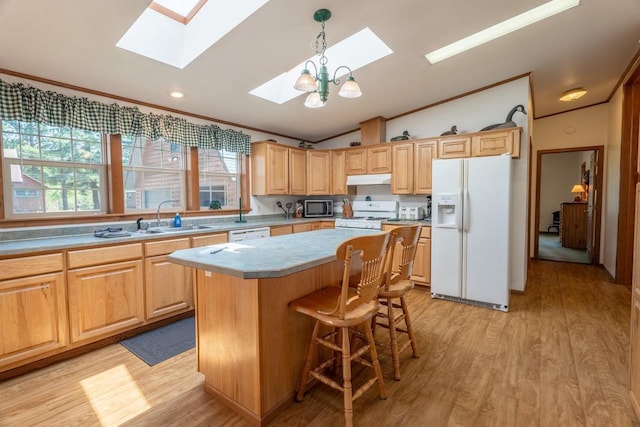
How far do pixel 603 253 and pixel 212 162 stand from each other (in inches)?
254

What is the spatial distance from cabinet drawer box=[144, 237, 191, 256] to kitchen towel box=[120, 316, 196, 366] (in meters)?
0.74

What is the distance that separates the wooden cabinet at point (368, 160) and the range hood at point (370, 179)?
0.20 ft

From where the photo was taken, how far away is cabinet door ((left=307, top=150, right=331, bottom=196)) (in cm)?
517

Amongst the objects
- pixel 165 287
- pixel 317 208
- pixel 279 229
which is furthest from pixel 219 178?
pixel 165 287

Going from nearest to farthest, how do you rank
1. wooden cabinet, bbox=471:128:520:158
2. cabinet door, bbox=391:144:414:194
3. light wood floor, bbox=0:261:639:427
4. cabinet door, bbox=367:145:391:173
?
light wood floor, bbox=0:261:639:427 → wooden cabinet, bbox=471:128:520:158 → cabinet door, bbox=391:144:414:194 → cabinet door, bbox=367:145:391:173

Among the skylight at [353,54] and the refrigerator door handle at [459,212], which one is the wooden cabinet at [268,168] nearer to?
the skylight at [353,54]

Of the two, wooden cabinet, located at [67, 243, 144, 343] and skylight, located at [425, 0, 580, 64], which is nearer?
wooden cabinet, located at [67, 243, 144, 343]

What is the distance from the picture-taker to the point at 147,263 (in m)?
2.85

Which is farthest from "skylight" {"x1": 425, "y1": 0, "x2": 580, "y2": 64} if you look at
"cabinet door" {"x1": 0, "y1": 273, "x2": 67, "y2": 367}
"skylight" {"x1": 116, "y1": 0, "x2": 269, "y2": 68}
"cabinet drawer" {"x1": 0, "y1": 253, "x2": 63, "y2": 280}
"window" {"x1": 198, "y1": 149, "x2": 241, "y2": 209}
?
"cabinet door" {"x1": 0, "y1": 273, "x2": 67, "y2": 367}

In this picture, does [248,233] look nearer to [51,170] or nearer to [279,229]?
[279,229]

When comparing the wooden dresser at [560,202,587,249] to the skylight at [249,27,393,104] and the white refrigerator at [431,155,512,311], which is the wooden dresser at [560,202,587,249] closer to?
the white refrigerator at [431,155,512,311]

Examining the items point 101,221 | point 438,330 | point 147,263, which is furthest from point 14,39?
point 438,330

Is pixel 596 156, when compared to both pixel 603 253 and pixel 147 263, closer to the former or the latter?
pixel 603 253

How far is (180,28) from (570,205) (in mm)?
8272
